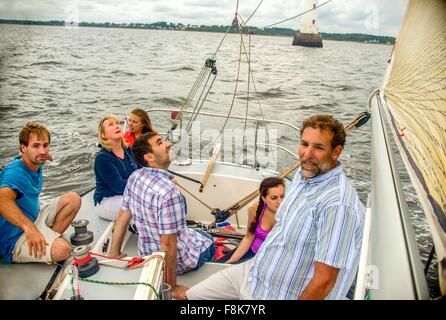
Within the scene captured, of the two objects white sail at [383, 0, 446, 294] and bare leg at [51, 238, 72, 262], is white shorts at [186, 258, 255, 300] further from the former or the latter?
white sail at [383, 0, 446, 294]

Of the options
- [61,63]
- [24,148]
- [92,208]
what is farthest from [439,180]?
[61,63]

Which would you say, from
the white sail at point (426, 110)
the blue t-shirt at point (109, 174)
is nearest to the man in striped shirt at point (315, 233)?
the white sail at point (426, 110)

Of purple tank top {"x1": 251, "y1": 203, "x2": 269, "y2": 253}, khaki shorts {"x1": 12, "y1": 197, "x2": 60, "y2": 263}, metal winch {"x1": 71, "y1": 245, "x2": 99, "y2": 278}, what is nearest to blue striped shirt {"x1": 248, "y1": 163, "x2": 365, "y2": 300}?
metal winch {"x1": 71, "y1": 245, "x2": 99, "y2": 278}

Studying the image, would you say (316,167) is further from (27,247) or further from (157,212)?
(27,247)

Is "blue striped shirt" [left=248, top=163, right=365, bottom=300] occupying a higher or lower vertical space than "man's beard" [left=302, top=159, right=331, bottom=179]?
lower

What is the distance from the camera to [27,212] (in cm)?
223

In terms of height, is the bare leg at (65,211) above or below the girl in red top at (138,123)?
below

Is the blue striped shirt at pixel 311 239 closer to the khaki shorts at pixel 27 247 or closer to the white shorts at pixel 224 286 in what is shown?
the white shorts at pixel 224 286

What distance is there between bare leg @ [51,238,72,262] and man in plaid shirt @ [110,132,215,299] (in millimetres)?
415

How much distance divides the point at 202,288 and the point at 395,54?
3.38 metres

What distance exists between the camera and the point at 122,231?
97.6 inches

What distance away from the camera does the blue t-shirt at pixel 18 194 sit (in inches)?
80.4

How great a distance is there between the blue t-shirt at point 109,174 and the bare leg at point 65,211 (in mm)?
363

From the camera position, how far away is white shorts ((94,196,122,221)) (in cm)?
293
